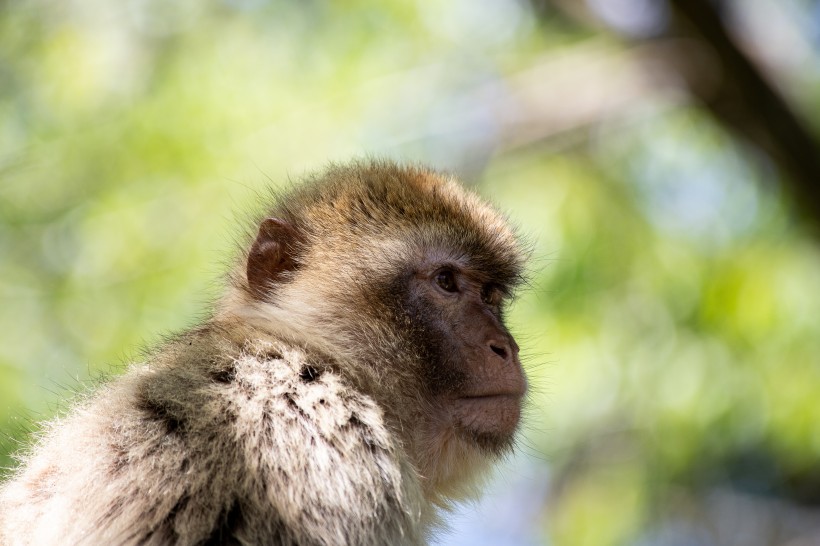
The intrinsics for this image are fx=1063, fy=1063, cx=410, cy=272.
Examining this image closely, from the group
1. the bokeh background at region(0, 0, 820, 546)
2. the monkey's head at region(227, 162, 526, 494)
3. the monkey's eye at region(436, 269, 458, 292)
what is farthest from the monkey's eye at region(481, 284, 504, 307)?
the bokeh background at region(0, 0, 820, 546)

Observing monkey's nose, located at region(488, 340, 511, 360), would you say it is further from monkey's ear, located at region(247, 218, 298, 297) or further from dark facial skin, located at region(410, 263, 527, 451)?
monkey's ear, located at region(247, 218, 298, 297)

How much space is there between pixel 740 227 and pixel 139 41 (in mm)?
5203

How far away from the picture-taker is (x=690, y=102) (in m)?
8.19

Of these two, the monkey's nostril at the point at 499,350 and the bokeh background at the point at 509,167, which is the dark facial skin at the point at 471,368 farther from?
the bokeh background at the point at 509,167

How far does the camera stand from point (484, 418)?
11.5 ft

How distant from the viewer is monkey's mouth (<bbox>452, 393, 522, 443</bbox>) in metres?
3.49

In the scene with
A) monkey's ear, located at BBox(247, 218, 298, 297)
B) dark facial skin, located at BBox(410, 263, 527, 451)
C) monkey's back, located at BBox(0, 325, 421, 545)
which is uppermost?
dark facial skin, located at BBox(410, 263, 527, 451)

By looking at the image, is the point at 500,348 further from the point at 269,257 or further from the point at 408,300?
the point at 269,257

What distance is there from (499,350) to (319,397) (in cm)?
72

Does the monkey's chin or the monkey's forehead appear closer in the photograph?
the monkey's chin

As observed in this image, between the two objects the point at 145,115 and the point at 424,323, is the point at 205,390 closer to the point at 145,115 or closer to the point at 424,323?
the point at 424,323

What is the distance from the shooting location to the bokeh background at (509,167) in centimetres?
802

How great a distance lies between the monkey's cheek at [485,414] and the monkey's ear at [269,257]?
2.68 feet

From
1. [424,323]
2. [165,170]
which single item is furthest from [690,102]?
[424,323]
